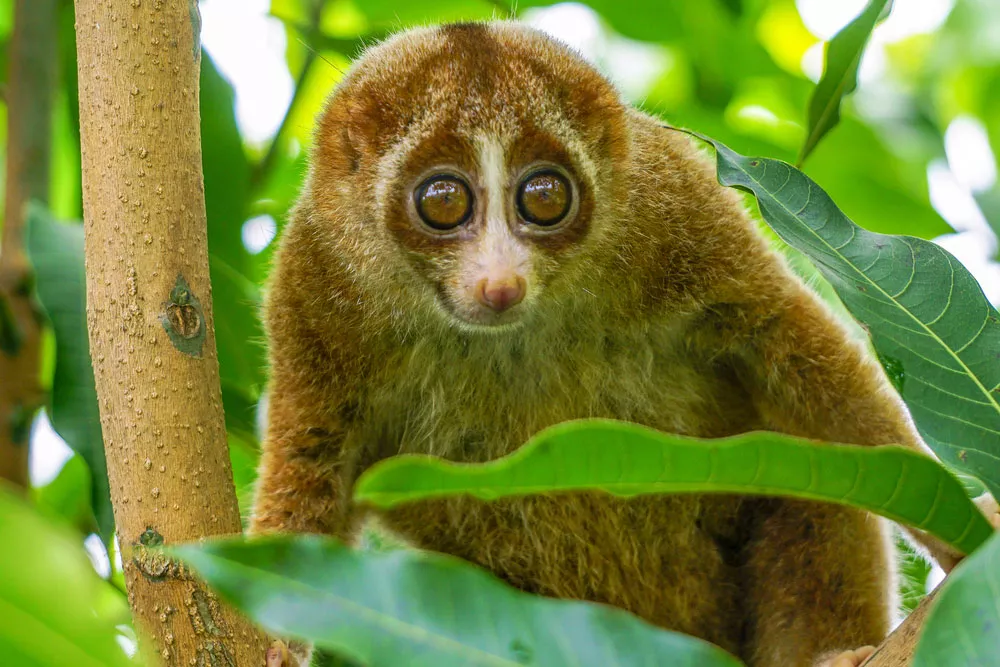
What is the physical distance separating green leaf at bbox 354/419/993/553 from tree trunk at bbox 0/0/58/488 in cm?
249

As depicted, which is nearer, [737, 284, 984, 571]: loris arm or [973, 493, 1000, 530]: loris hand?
[973, 493, 1000, 530]: loris hand

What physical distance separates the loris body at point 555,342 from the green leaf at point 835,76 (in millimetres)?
520

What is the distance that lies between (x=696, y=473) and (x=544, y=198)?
1704 millimetres

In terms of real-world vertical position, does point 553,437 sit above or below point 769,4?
below

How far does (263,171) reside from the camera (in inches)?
181

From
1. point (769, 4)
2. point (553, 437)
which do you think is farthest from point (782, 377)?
point (769, 4)

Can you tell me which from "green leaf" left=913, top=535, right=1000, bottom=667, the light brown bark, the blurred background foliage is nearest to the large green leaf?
the blurred background foliage

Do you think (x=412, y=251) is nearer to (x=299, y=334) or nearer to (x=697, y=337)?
(x=299, y=334)

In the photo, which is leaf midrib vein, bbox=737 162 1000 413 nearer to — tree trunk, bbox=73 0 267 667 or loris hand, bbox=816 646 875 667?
loris hand, bbox=816 646 875 667

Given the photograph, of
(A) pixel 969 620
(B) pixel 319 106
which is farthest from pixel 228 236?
(A) pixel 969 620

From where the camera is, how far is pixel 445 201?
3.39 m

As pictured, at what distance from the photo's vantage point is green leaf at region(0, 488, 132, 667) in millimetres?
1355

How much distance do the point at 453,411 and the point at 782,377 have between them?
1.11 meters

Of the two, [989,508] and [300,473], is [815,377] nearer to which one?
[989,508]
